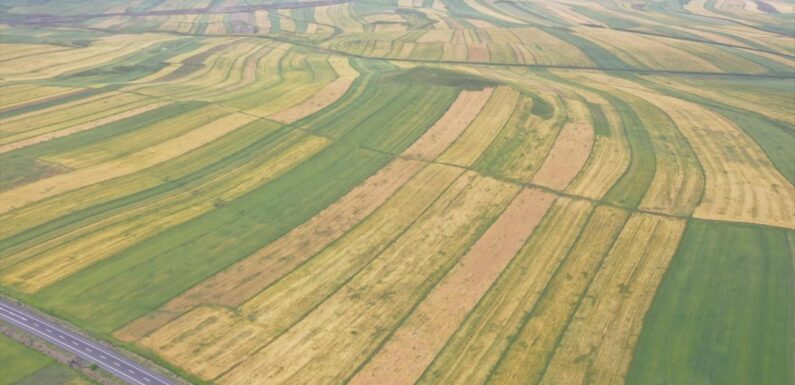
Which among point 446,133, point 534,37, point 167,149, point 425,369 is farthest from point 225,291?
point 534,37

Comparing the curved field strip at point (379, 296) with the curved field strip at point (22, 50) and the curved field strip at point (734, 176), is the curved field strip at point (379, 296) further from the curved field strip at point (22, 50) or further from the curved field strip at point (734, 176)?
the curved field strip at point (22, 50)

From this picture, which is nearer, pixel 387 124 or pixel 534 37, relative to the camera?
pixel 387 124

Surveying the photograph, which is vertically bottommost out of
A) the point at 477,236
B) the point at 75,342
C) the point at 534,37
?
the point at 75,342

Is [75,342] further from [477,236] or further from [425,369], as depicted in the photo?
[477,236]

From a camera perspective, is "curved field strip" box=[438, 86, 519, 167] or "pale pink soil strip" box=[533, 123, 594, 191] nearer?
"pale pink soil strip" box=[533, 123, 594, 191]

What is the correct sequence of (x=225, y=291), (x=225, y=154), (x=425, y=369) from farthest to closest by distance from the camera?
1. (x=225, y=154)
2. (x=225, y=291)
3. (x=425, y=369)

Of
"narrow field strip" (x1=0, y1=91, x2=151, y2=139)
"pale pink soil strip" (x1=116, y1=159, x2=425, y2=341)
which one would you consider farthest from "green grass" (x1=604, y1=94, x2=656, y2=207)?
"narrow field strip" (x1=0, y1=91, x2=151, y2=139)

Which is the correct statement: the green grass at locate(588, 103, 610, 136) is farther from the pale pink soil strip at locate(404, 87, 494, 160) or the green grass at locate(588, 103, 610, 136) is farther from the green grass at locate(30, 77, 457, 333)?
the green grass at locate(30, 77, 457, 333)
